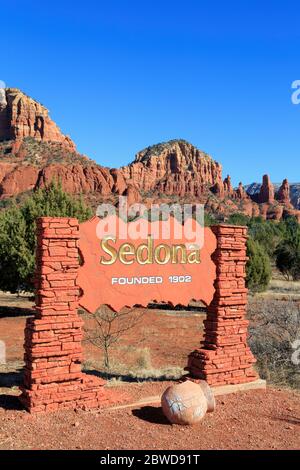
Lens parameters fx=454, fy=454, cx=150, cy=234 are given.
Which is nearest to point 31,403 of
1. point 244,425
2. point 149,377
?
point 244,425

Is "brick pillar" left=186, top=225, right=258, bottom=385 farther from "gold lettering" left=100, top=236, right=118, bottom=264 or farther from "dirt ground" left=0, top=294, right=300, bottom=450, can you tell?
"gold lettering" left=100, top=236, right=118, bottom=264

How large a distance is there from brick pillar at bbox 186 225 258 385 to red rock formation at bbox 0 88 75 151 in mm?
113660

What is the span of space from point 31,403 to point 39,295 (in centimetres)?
177

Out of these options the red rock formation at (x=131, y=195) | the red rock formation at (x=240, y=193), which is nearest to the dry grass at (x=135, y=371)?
the red rock formation at (x=131, y=195)

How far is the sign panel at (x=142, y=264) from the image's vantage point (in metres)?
8.37

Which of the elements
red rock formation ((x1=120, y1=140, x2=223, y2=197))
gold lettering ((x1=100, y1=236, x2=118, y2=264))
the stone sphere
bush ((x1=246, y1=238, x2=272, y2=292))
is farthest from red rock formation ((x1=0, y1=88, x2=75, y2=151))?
the stone sphere

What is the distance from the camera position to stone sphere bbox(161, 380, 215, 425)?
24.1 ft

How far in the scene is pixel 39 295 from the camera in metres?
7.82

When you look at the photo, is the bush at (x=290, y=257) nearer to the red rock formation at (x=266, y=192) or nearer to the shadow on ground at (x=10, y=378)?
the shadow on ground at (x=10, y=378)

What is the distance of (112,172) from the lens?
111688 mm

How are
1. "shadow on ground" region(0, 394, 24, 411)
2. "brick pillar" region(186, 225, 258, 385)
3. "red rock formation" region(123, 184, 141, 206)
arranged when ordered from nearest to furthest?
1. "shadow on ground" region(0, 394, 24, 411)
2. "brick pillar" region(186, 225, 258, 385)
3. "red rock formation" region(123, 184, 141, 206)

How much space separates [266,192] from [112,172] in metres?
60.0

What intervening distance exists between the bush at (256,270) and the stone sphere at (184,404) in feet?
68.1
